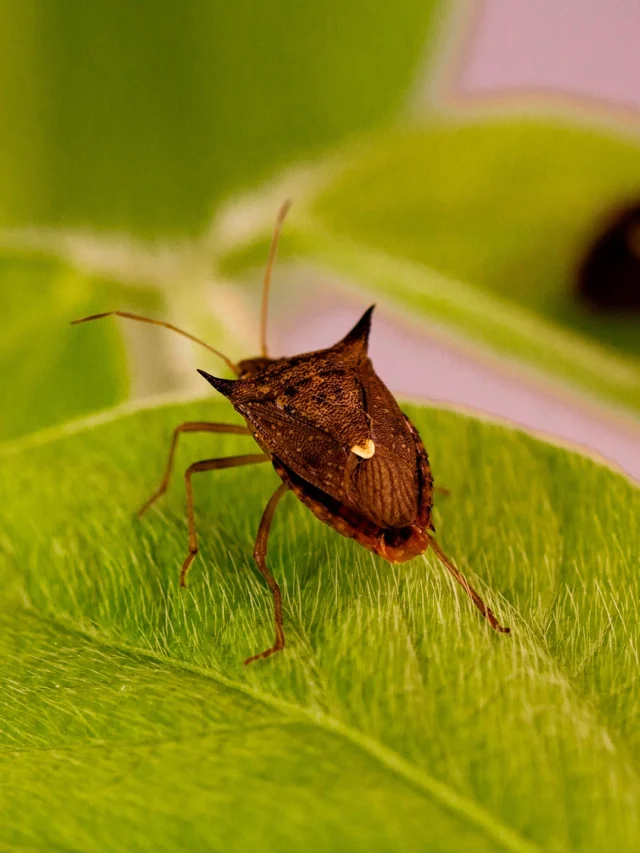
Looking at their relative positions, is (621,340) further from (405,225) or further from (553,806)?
(553,806)

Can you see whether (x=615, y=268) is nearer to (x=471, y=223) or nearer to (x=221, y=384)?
(x=471, y=223)

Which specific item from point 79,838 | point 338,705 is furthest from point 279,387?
point 79,838

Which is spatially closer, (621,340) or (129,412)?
(129,412)

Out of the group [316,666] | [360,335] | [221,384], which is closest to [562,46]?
[360,335]

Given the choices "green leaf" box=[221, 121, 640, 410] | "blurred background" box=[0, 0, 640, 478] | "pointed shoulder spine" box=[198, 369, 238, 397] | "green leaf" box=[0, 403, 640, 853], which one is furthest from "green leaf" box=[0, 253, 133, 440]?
"green leaf" box=[0, 403, 640, 853]

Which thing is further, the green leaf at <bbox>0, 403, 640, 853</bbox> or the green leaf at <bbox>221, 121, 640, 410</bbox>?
the green leaf at <bbox>221, 121, 640, 410</bbox>

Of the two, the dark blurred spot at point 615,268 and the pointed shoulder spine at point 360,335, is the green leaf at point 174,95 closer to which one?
the dark blurred spot at point 615,268

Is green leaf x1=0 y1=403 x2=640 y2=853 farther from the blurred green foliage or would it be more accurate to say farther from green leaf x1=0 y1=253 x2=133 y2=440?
the blurred green foliage
